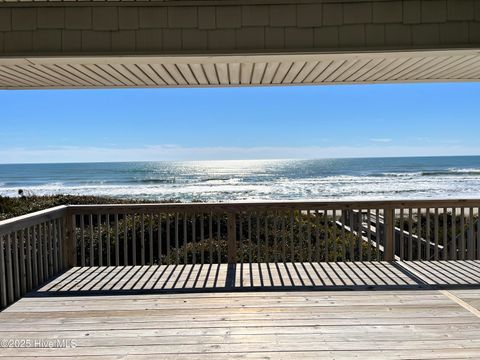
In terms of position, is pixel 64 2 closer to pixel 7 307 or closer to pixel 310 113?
pixel 7 307

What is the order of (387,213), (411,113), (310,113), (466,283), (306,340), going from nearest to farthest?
(306,340) → (466,283) → (387,213) → (411,113) → (310,113)

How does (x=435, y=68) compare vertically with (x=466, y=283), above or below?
above

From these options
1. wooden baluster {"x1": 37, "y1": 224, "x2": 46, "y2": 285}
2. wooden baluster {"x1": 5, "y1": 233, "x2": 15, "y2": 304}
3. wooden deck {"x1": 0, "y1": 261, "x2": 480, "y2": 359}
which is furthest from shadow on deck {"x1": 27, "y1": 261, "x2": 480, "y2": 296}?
wooden baluster {"x1": 5, "y1": 233, "x2": 15, "y2": 304}

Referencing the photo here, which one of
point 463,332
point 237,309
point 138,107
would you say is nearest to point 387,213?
point 463,332

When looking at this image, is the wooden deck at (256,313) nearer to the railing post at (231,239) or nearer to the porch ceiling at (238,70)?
the railing post at (231,239)

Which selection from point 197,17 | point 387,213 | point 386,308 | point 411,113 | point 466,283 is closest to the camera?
point 386,308

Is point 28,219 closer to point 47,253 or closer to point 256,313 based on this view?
point 47,253

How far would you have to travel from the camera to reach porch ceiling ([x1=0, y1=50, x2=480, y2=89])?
366 cm

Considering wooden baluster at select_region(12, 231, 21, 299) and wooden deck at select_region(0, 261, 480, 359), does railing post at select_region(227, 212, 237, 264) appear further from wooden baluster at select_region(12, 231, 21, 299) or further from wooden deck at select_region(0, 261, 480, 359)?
wooden baluster at select_region(12, 231, 21, 299)

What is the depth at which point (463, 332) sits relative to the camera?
9.46 ft

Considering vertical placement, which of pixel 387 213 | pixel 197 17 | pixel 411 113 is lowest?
pixel 387 213

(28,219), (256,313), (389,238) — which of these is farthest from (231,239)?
(28,219)

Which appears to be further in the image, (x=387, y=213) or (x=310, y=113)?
(x=310, y=113)

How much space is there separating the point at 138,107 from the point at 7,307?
55.3 m
